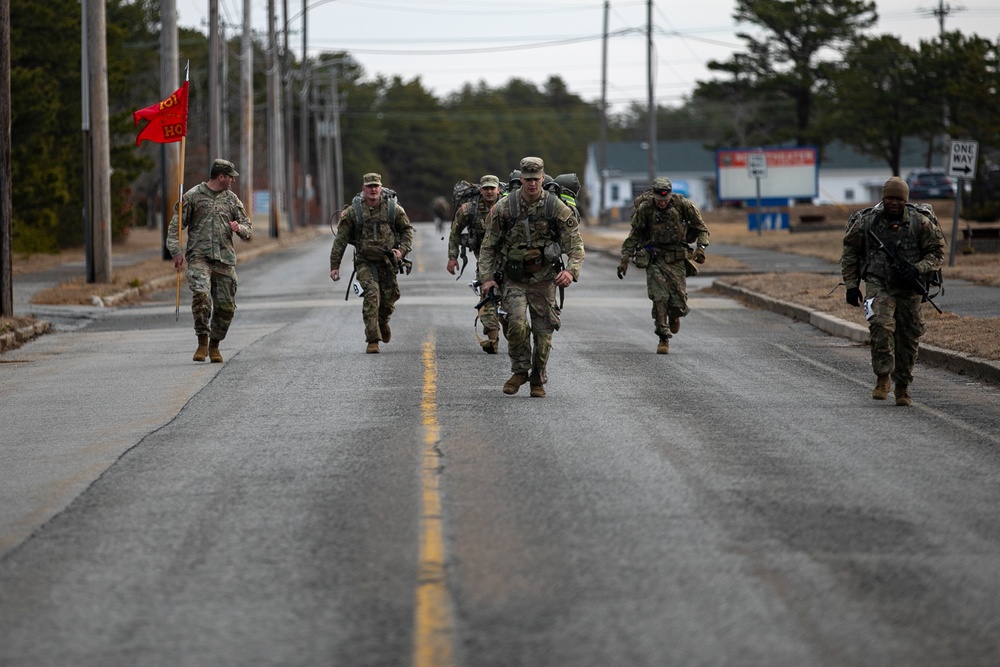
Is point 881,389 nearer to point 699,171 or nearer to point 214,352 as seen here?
point 214,352

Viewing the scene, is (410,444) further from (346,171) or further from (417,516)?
(346,171)

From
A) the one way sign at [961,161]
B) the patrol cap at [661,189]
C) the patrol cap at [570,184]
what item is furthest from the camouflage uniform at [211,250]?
the one way sign at [961,161]

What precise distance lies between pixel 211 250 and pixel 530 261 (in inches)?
169

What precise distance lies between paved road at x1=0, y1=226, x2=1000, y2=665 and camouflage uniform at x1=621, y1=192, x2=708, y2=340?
5.48 feet

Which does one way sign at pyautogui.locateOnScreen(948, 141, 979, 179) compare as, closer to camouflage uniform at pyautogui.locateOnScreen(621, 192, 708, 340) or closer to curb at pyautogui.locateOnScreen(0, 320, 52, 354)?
camouflage uniform at pyautogui.locateOnScreen(621, 192, 708, 340)

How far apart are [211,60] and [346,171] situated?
80580 mm

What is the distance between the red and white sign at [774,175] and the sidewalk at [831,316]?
488 inches

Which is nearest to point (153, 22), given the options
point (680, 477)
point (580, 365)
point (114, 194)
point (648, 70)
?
point (648, 70)

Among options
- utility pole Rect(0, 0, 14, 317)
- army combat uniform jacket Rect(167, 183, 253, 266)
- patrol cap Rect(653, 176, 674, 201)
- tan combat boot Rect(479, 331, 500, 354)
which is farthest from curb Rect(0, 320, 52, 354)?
patrol cap Rect(653, 176, 674, 201)

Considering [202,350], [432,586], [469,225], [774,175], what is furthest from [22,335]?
[774,175]

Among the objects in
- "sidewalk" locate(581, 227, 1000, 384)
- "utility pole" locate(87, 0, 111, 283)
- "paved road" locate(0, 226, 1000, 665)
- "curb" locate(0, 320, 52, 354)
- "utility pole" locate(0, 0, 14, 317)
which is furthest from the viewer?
"utility pole" locate(87, 0, 111, 283)

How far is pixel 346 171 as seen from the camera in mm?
117312

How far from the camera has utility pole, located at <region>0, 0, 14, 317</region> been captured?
1964cm

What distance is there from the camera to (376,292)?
15.7m
